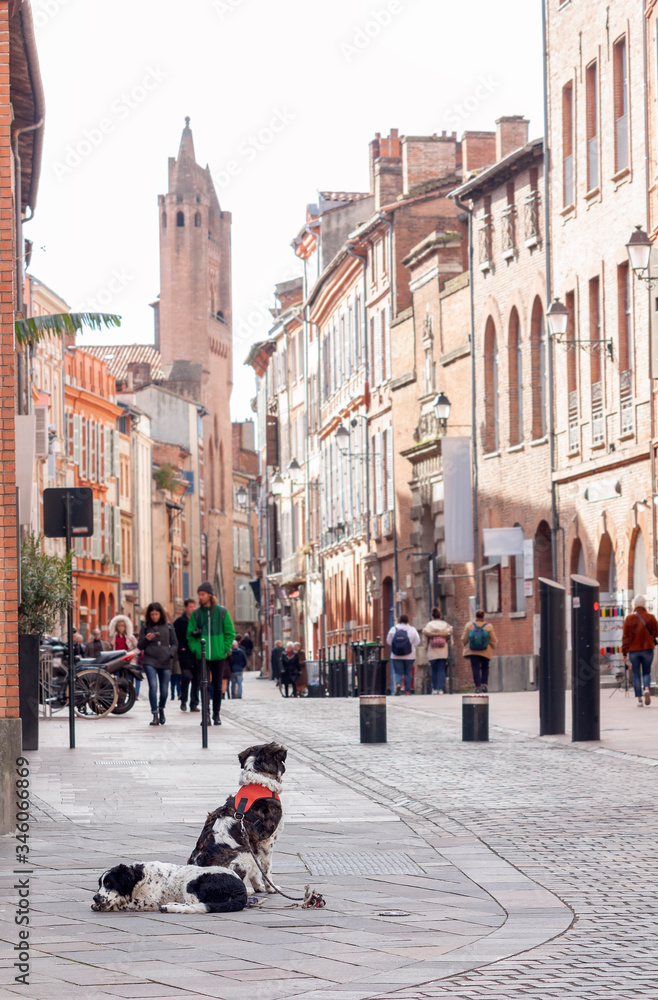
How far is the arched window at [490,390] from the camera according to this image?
44.3 meters

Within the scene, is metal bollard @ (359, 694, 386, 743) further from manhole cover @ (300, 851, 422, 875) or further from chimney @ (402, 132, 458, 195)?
chimney @ (402, 132, 458, 195)

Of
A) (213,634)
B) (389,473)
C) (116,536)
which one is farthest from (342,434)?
(116,536)

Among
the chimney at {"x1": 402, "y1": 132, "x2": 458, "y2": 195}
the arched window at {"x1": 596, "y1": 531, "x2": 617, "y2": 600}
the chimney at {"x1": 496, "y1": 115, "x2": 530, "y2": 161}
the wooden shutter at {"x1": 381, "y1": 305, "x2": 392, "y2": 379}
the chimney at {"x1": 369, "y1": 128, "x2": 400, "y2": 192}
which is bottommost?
the arched window at {"x1": 596, "y1": 531, "x2": 617, "y2": 600}

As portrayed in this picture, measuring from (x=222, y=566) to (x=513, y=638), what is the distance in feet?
302

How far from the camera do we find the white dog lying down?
789 cm

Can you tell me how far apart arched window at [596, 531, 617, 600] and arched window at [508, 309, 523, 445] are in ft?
21.7

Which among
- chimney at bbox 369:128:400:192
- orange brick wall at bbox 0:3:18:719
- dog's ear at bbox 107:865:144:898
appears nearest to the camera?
dog's ear at bbox 107:865:144:898

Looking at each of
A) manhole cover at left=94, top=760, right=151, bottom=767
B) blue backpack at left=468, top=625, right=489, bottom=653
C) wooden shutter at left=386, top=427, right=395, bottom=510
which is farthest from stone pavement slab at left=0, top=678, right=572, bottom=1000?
wooden shutter at left=386, top=427, right=395, bottom=510

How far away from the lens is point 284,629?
79938 mm

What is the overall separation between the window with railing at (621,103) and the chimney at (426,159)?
18492 millimetres

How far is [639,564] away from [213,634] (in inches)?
548

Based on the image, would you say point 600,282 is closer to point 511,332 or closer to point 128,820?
point 511,332

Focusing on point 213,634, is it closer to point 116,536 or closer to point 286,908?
point 286,908

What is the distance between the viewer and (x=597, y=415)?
36406mm
